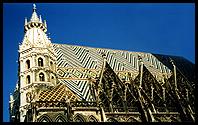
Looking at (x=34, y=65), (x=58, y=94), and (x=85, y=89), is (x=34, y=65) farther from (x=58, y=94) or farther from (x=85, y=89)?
(x=85, y=89)

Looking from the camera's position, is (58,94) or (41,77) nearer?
(58,94)

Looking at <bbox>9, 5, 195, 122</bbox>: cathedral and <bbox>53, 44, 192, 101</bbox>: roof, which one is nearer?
<bbox>9, 5, 195, 122</bbox>: cathedral

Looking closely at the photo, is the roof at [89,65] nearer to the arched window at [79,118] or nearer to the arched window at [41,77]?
the arched window at [41,77]

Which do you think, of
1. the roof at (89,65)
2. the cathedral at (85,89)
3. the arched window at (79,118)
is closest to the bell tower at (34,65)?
the cathedral at (85,89)

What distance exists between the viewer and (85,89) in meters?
25.7

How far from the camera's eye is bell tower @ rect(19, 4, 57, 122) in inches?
974

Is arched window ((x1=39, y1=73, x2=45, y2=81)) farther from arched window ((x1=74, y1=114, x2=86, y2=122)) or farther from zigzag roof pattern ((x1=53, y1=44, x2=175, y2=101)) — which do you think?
arched window ((x1=74, y1=114, x2=86, y2=122))

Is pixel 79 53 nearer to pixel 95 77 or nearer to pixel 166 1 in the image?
pixel 95 77

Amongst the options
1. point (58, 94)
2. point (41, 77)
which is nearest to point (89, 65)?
point (41, 77)

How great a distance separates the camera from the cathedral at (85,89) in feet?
74.9

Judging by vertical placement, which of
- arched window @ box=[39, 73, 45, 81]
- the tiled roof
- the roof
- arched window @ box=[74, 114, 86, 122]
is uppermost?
the roof

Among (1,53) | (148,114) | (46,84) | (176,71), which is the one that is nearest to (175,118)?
(148,114)

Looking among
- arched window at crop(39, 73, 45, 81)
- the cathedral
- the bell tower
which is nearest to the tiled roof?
the cathedral

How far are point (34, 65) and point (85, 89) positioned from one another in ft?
11.1
